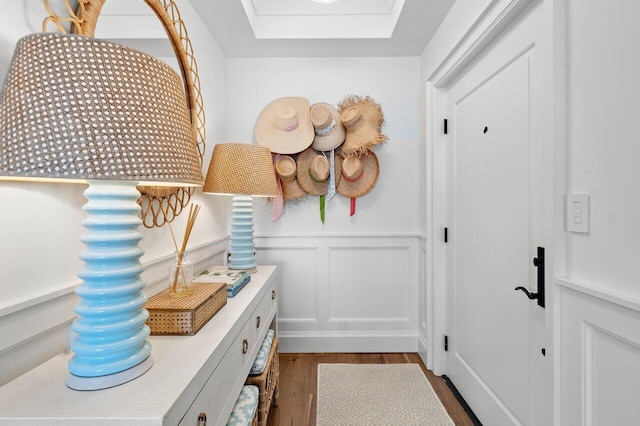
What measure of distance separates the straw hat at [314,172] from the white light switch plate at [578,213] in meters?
1.50

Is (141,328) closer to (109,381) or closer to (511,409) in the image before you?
(109,381)

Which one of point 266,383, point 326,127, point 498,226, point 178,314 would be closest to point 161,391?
Result: point 178,314

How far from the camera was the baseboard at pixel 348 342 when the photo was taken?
246 centimetres

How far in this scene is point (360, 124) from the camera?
7.65 feet

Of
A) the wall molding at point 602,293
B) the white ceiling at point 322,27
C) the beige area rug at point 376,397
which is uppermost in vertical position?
the white ceiling at point 322,27

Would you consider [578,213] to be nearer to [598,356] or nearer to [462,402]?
[598,356]

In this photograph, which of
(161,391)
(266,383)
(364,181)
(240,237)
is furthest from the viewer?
(364,181)

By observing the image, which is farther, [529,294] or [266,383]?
[266,383]

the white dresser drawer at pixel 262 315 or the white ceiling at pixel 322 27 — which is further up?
the white ceiling at pixel 322 27

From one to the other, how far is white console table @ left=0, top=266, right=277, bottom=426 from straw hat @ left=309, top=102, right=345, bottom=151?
4.73ft

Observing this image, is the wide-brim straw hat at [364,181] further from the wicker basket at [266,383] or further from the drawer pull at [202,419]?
the drawer pull at [202,419]

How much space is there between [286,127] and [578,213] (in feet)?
5.79

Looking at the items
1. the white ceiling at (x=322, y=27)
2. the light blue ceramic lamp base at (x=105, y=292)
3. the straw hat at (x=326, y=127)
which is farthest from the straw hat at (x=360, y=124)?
the light blue ceramic lamp base at (x=105, y=292)

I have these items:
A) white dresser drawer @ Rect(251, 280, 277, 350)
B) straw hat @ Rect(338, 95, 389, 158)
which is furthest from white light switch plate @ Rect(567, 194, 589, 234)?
straw hat @ Rect(338, 95, 389, 158)
